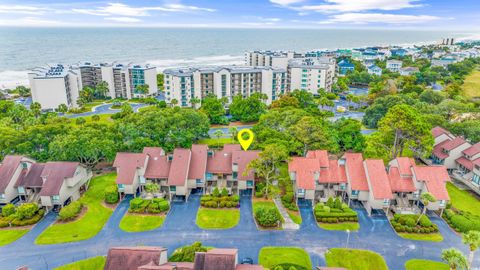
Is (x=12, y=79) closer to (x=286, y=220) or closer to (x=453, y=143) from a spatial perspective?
(x=286, y=220)

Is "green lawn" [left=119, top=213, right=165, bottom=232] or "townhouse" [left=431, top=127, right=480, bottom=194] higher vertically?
"townhouse" [left=431, top=127, right=480, bottom=194]

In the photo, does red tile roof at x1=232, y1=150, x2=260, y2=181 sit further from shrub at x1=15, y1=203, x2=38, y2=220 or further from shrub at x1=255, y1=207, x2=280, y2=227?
shrub at x1=15, y1=203, x2=38, y2=220

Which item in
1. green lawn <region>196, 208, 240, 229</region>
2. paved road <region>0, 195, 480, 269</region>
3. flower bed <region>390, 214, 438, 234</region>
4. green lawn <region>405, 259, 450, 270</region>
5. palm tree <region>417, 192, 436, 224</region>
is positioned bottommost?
green lawn <region>405, 259, 450, 270</region>

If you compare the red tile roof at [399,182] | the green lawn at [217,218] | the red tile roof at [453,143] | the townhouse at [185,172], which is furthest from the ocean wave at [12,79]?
the red tile roof at [453,143]

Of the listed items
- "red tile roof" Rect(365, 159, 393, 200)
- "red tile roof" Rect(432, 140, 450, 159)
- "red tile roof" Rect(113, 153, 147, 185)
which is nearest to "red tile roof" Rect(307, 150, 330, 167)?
"red tile roof" Rect(365, 159, 393, 200)

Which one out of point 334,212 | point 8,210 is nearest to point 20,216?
point 8,210

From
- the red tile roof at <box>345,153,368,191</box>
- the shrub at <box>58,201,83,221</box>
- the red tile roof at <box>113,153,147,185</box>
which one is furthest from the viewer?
the red tile roof at <box>113,153,147,185</box>

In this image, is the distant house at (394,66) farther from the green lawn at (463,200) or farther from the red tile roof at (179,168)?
the red tile roof at (179,168)
